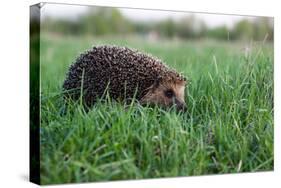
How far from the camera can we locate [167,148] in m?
6.32

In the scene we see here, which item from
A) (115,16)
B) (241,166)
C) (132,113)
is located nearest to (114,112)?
(132,113)

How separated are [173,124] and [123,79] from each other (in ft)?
2.23

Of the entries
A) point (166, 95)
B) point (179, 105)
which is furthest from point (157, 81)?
point (179, 105)

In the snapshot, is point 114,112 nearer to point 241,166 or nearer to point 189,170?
point 189,170

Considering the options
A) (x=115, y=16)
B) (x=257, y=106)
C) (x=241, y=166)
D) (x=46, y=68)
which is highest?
(x=115, y=16)

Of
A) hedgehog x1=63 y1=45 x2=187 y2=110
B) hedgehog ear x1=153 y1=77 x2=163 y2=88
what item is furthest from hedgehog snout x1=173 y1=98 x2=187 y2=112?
hedgehog ear x1=153 y1=77 x2=163 y2=88

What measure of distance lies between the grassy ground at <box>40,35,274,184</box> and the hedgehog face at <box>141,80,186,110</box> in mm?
98

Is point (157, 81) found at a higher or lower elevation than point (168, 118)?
higher

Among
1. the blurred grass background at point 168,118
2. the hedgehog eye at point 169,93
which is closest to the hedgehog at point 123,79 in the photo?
the hedgehog eye at point 169,93

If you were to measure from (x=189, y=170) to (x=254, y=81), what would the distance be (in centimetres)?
144

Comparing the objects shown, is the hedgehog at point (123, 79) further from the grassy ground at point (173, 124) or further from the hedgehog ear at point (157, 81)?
the grassy ground at point (173, 124)

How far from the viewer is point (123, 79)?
6402 millimetres

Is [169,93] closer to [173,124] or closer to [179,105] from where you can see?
[179,105]

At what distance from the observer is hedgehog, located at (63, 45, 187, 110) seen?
20.7 feet
